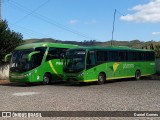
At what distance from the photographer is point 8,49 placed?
35625mm

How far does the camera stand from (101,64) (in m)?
26.3

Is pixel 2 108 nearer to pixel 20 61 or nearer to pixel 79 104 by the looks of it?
pixel 79 104

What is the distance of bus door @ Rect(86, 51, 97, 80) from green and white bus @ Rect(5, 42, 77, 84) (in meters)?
3.52

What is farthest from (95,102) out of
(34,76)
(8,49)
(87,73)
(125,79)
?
(8,49)

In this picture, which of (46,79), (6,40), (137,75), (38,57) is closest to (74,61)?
(38,57)

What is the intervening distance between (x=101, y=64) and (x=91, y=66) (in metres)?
1.32

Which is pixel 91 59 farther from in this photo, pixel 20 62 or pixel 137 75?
pixel 137 75

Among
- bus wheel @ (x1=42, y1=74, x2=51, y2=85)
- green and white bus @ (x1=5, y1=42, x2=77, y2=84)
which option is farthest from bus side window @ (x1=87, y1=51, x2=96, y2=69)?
bus wheel @ (x1=42, y1=74, x2=51, y2=85)

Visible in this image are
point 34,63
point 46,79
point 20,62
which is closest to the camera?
point 34,63

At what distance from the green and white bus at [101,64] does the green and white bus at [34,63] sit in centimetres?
180

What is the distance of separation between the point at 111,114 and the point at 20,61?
15.3 m

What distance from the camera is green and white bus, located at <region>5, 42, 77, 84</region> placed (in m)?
25.8

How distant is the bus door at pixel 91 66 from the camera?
81.9 feet

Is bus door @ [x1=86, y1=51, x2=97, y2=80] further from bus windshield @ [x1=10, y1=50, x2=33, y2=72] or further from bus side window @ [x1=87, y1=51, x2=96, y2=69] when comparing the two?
bus windshield @ [x1=10, y1=50, x2=33, y2=72]
